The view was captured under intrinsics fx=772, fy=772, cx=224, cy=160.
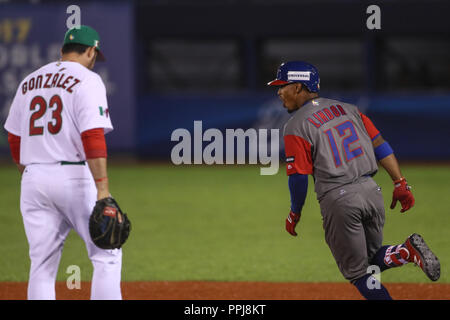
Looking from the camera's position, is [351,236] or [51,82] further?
[351,236]

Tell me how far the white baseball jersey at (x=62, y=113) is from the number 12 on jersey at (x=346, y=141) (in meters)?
1.49

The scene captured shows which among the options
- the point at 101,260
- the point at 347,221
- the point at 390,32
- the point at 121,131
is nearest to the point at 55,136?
the point at 101,260

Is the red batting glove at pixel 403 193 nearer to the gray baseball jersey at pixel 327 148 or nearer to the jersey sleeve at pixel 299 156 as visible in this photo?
the gray baseball jersey at pixel 327 148

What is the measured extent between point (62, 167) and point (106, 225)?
1.47ft

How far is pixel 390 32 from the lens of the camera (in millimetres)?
18703

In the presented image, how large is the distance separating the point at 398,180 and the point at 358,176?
0.48m

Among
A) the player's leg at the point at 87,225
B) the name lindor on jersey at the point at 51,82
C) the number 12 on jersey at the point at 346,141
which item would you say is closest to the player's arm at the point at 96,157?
the player's leg at the point at 87,225

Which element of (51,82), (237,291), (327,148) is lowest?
(237,291)

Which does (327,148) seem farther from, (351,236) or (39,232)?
(39,232)

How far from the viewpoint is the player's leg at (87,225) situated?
14.4ft

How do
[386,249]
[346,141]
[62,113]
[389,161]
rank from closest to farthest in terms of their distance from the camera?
[62,113]
[346,141]
[386,249]
[389,161]

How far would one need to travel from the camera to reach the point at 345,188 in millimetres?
5004

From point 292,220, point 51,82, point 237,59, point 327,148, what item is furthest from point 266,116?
point 51,82

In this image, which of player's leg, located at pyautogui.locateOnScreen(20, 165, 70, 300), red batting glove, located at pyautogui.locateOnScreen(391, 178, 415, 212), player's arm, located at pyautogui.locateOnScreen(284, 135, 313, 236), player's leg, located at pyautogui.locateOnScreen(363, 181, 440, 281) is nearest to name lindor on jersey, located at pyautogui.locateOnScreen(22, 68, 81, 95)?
player's leg, located at pyautogui.locateOnScreen(20, 165, 70, 300)
